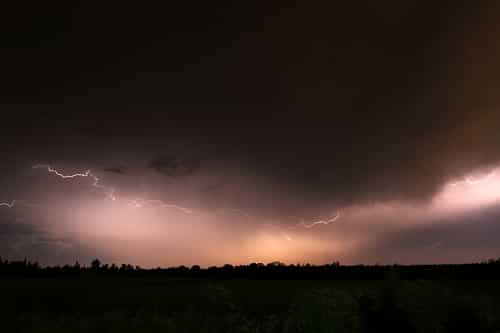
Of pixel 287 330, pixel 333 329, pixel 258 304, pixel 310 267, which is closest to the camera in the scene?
pixel 333 329

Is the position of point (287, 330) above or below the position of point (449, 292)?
below

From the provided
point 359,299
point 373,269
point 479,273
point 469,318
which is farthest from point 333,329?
point 373,269

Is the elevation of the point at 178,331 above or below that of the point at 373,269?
below

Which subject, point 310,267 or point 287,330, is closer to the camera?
point 287,330

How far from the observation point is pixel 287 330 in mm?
10523

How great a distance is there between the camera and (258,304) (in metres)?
54.1

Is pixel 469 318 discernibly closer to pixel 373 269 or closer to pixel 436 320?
pixel 436 320

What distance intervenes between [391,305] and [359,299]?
0.60 metres

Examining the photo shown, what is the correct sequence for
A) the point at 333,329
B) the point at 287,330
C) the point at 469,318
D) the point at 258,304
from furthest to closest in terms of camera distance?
the point at 258,304 → the point at 287,330 → the point at 333,329 → the point at 469,318

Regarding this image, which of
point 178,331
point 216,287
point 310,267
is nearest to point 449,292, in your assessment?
point 216,287

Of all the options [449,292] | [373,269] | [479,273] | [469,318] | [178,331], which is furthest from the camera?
[373,269]

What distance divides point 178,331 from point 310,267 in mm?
140191

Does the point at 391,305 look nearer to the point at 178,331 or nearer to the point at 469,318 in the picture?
the point at 469,318

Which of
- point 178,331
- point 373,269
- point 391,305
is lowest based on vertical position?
point 178,331
